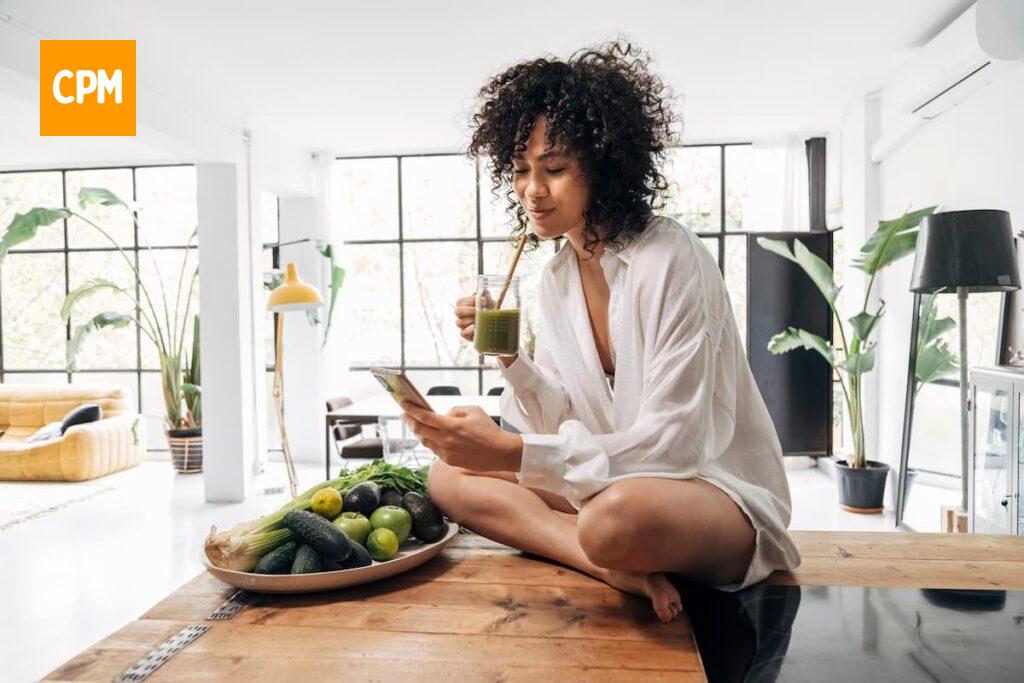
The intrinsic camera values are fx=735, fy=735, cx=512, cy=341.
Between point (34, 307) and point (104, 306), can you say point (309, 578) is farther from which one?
point (34, 307)

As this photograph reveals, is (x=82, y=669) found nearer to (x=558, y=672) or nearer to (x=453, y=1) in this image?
(x=558, y=672)

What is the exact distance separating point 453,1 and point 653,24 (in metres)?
1.23

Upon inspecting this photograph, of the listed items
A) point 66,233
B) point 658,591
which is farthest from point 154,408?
point 658,591

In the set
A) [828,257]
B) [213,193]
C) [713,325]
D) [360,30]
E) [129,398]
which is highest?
[360,30]

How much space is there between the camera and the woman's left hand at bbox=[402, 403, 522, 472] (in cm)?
144

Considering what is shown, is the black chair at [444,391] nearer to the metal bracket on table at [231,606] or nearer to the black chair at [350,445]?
the black chair at [350,445]

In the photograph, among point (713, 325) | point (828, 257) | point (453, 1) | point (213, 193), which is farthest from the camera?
point (828, 257)

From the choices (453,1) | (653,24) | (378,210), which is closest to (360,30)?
(453,1)

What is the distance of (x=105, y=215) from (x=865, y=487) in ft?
26.0

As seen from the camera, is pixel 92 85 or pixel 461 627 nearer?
pixel 461 627

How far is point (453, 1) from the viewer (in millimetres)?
4117

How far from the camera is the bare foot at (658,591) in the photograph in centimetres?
149

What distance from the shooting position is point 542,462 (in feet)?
4.68

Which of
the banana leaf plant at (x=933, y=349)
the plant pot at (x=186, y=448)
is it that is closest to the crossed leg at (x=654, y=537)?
the banana leaf plant at (x=933, y=349)
